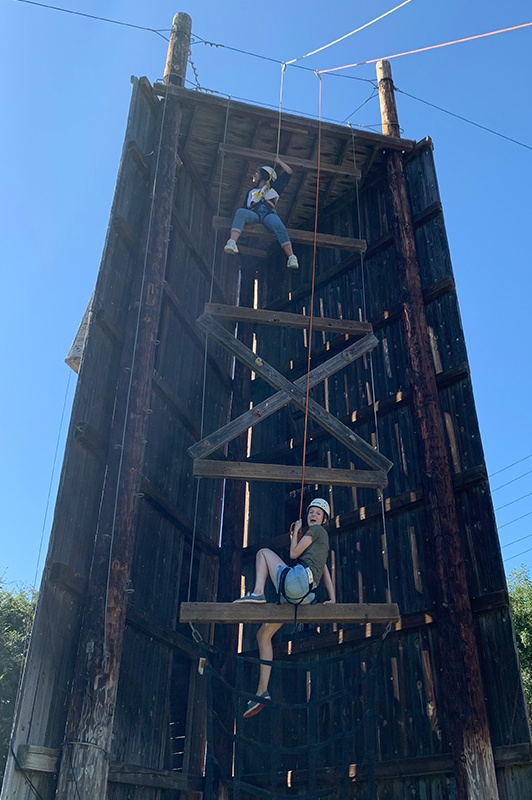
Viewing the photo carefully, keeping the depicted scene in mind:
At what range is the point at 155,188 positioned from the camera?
9.32 m

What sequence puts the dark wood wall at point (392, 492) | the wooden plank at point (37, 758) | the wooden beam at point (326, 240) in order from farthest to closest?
the wooden beam at point (326, 240) < the dark wood wall at point (392, 492) < the wooden plank at point (37, 758)

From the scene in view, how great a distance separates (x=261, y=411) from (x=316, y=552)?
5.74 feet

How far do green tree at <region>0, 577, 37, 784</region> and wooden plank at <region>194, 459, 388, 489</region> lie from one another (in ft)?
41.1

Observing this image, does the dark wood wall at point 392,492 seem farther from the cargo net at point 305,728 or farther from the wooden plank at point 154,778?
the wooden plank at point 154,778

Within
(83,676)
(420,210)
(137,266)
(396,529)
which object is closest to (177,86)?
(137,266)

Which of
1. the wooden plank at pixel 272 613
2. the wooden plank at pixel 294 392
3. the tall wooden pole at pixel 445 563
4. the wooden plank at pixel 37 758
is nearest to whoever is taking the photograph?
the wooden plank at pixel 37 758

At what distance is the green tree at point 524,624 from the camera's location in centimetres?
2144

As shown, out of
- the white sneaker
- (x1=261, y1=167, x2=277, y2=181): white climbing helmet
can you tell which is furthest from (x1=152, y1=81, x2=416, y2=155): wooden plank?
the white sneaker

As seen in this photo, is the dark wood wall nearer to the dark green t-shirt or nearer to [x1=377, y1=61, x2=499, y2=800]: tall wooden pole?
[x1=377, y1=61, x2=499, y2=800]: tall wooden pole

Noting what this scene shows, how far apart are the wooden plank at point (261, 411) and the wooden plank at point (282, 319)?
330 mm

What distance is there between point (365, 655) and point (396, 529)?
4.69 ft

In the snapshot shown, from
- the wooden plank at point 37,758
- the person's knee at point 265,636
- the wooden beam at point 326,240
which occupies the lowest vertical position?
the wooden plank at point 37,758

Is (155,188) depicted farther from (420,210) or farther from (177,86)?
(420,210)

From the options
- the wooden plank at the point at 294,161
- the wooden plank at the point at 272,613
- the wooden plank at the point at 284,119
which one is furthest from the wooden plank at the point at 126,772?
the wooden plank at the point at 284,119
